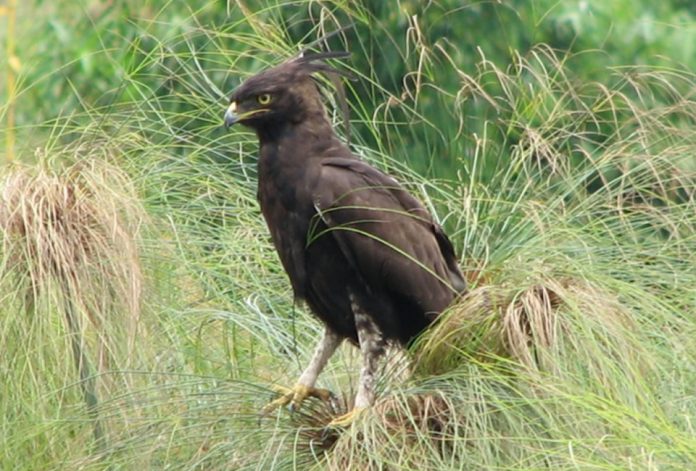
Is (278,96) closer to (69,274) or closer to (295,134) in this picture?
(295,134)

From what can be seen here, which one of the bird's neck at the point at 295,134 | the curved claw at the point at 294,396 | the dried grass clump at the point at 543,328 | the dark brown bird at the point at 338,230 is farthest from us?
the bird's neck at the point at 295,134

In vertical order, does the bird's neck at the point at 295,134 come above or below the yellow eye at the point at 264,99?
below

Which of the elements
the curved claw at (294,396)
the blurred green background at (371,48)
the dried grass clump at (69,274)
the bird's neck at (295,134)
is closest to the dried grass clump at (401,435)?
the curved claw at (294,396)

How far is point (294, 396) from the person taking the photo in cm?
400

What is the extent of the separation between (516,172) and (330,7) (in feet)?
3.15

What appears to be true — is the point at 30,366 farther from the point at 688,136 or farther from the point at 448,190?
the point at 688,136

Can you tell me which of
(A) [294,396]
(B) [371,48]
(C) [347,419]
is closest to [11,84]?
(B) [371,48]

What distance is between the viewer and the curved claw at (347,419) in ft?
12.4

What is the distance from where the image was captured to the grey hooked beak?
429 centimetres

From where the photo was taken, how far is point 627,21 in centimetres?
642

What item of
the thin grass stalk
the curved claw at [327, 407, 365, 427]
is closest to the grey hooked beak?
the thin grass stalk

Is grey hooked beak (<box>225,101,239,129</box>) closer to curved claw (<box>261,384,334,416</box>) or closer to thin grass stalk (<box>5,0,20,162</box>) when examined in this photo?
thin grass stalk (<box>5,0,20,162</box>)

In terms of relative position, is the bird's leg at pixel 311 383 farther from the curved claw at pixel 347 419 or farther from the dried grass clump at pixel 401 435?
the dried grass clump at pixel 401 435

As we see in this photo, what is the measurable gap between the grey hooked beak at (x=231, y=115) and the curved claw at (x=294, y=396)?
1.96ft
